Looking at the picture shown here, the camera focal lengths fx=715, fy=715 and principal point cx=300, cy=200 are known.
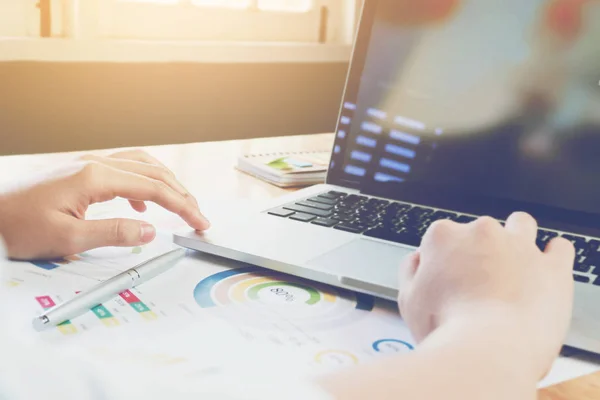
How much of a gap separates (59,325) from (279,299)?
0.17 meters

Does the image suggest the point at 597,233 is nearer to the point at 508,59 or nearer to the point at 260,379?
the point at 508,59

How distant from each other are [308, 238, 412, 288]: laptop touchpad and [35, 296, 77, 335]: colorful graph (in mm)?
198

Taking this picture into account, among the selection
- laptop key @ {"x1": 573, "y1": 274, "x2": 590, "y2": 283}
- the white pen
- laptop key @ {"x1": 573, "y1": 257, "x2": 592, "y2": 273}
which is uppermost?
laptop key @ {"x1": 573, "y1": 257, "x2": 592, "y2": 273}

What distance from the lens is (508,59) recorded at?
0.79 m

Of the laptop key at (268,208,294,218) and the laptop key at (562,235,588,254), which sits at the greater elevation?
the laptop key at (562,235,588,254)

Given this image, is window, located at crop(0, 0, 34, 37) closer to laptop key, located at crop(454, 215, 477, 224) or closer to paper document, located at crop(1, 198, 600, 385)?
paper document, located at crop(1, 198, 600, 385)

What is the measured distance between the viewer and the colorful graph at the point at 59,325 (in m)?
0.49

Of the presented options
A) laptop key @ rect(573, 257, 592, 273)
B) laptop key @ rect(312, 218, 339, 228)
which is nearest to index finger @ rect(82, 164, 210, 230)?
laptop key @ rect(312, 218, 339, 228)

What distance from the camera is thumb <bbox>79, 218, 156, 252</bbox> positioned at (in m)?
0.63

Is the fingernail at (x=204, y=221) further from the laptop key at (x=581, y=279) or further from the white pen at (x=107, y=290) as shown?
the laptop key at (x=581, y=279)

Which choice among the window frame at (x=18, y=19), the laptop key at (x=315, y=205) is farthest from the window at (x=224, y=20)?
the laptop key at (x=315, y=205)

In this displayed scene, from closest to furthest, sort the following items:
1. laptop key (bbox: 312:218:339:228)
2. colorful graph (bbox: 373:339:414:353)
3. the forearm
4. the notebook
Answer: the forearm → colorful graph (bbox: 373:339:414:353) → laptop key (bbox: 312:218:339:228) → the notebook

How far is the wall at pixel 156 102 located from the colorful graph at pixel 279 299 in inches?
35.2

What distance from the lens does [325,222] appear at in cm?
71
